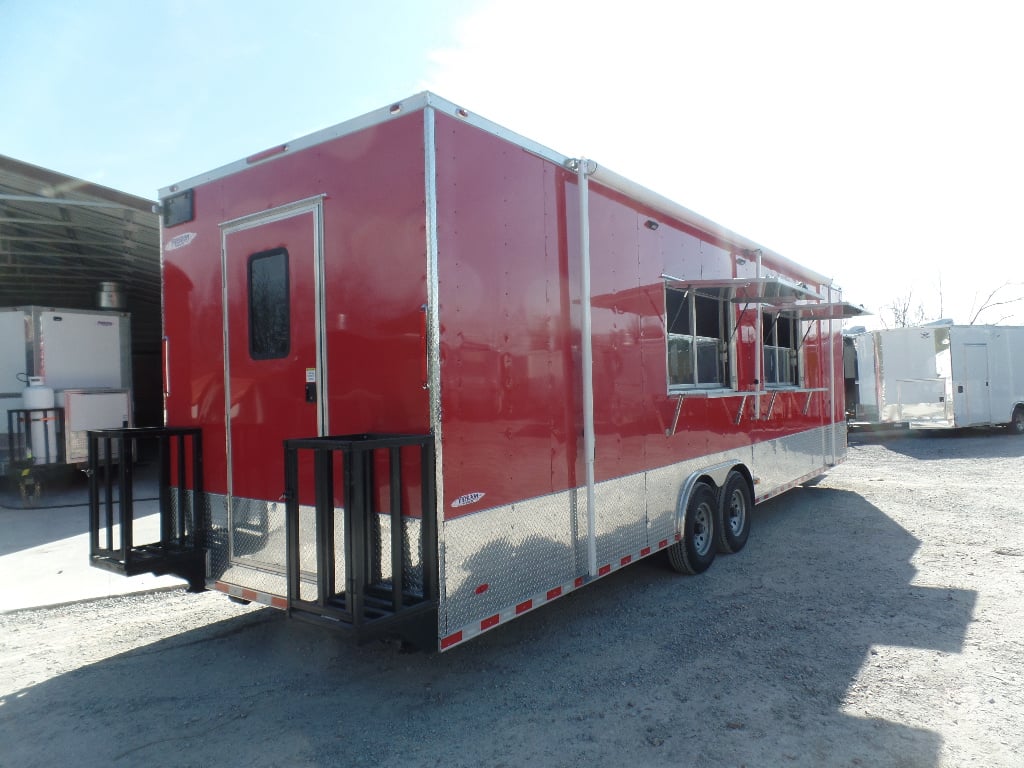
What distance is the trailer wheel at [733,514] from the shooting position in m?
6.19

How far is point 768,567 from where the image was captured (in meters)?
6.04

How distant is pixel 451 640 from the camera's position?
3.40m

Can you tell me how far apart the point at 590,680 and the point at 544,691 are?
0.94 ft

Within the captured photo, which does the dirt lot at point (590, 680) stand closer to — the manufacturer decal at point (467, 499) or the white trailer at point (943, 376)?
the manufacturer decal at point (467, 499)

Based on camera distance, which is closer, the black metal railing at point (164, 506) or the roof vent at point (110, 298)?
the black metal railing at point (164, 506)

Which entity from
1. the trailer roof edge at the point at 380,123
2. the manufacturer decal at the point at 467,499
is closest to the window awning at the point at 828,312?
the trailer roof edge at the point at 380,123

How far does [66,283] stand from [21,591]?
44.6 ft

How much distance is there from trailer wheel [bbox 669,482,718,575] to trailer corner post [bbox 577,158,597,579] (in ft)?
4.85

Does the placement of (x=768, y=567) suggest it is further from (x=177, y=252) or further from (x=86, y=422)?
(x=86, y=422)

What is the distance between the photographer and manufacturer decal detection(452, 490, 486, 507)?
339 centimetres

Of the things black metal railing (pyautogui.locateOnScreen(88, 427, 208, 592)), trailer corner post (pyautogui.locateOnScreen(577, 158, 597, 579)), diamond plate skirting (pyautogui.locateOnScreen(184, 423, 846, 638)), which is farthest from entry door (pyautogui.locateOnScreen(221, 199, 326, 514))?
trailer corner post (pyautogui.locateOnScreen(577, 158, 597, 579))

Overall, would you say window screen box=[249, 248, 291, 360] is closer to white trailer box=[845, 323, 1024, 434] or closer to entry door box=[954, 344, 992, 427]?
white trailer box=[845, 323, 1024, 434]

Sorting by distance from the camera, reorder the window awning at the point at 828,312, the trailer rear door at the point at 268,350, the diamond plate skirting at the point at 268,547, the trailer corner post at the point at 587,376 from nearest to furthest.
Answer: the diamond plate skirting at the point at 268,547, the trailer rear door at the point at 268,350, the trailer corner post at the point at 587,376, the window awning at the point at 828,312

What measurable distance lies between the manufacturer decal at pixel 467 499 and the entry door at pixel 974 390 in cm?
1613
